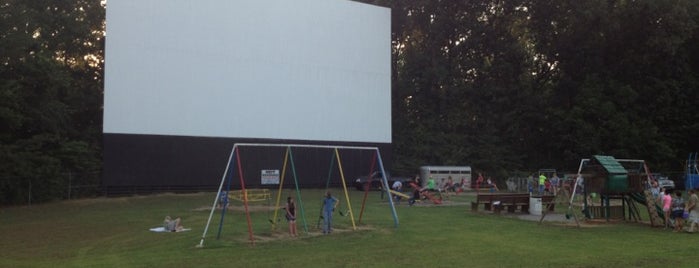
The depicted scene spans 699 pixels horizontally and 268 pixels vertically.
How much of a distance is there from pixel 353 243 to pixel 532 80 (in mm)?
47330

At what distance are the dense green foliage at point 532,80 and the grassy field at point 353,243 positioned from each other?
25185 millimetres

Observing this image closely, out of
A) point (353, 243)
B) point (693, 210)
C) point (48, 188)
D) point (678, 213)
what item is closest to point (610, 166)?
point (678, 213)

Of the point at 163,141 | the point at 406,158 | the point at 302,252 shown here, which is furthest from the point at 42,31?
the point at 302,252

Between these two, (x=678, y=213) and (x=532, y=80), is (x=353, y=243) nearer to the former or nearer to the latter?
(x=678, y=213)

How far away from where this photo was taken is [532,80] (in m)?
59.3

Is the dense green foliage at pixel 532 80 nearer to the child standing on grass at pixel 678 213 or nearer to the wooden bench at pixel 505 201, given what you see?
the wooden bench at pixel 505 201

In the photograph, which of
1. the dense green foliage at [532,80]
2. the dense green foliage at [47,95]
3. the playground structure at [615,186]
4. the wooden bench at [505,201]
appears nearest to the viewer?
the playground structure at [615,186]

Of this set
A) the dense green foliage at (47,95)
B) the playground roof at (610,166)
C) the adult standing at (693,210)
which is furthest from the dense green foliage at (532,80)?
the adult standing at (693,210)

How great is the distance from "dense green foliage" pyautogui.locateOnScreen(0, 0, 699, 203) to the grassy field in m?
25.2

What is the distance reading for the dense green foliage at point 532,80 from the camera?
50.4 metres

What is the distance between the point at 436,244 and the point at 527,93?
44.6 m

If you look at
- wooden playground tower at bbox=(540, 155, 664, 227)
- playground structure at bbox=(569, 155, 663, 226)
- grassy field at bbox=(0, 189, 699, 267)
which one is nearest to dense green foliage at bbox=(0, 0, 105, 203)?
grassy field at bbox=(0, 189, 699, 267)

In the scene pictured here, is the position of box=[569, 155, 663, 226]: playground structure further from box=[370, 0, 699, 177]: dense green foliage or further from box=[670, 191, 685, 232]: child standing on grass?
box=[370, 0, 699, 177]: dense green foliage

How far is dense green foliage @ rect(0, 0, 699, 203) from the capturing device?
50.4 m
